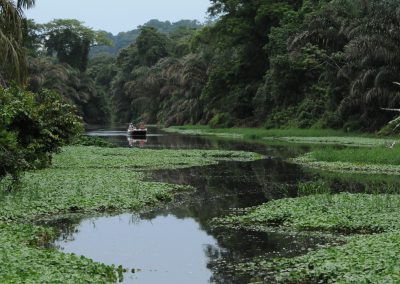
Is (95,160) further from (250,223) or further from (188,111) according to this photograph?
(188,111)

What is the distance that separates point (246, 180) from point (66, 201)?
10.5 meters

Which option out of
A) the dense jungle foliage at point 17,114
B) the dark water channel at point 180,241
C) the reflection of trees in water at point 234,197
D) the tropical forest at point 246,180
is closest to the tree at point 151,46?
the tropical forest at point 246,180

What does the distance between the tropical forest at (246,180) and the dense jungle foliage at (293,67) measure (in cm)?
21

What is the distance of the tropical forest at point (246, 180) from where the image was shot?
12.3 m

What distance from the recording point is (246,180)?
27.6 meters

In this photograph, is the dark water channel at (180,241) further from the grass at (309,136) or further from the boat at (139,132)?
the boat at (139,132)

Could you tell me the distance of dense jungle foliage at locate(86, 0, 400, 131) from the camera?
4778 cm

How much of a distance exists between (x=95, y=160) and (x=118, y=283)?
76.1ft

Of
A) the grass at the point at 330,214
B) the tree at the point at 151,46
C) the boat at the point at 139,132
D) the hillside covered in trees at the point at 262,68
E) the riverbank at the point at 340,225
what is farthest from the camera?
the tree at the point at 151,46

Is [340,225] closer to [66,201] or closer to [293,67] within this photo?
[66,201]

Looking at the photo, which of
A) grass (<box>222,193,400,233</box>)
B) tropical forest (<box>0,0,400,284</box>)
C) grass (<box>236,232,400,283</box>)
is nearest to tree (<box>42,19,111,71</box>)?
tropical forest (<box>0,0,400,284</box>)

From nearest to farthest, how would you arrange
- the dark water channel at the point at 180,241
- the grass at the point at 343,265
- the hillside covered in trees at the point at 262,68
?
1. the grass at the point at 343,265
2. the dark water channel at the point at 180,241
3. the hillside covered in trees at the point at 262,68

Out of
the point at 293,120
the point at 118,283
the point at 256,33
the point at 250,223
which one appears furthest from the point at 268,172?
the point at 256,33

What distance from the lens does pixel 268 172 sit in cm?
3062
